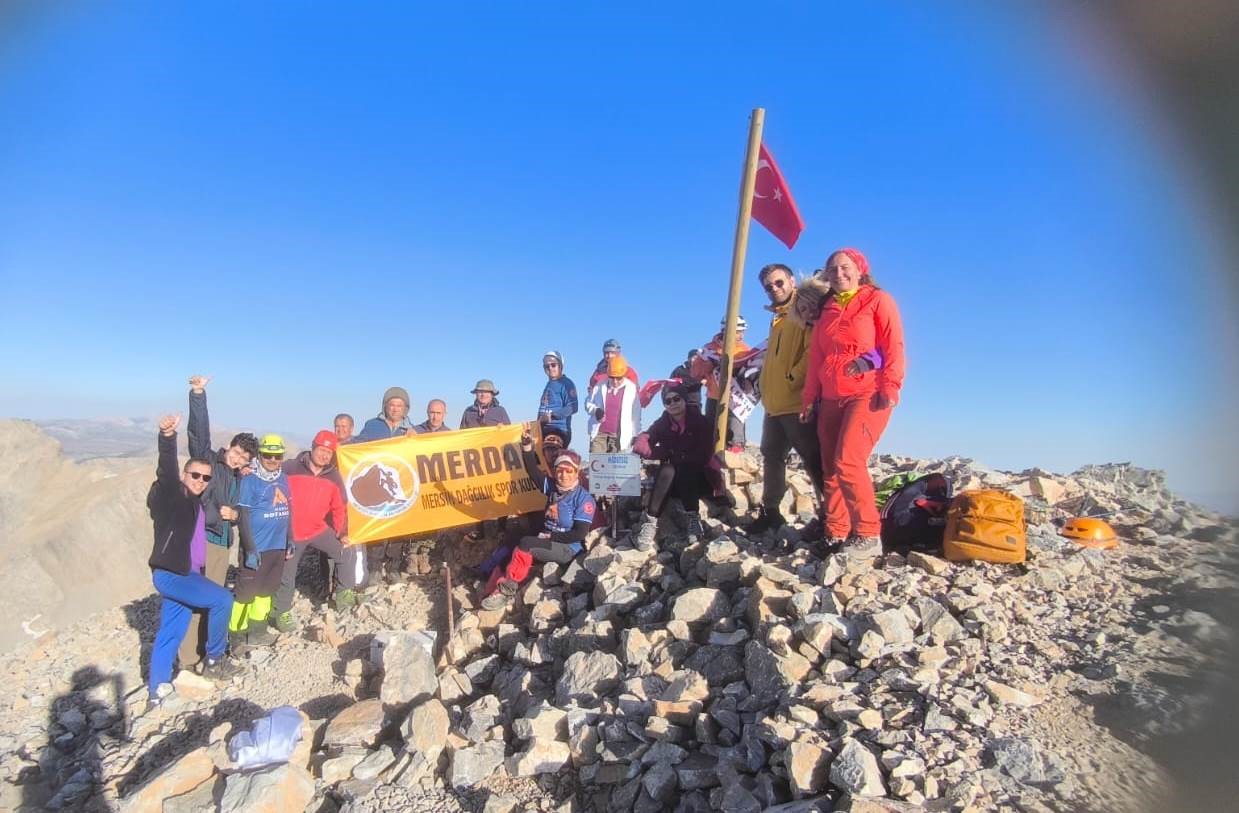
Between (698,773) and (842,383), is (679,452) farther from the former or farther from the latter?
(698,773)

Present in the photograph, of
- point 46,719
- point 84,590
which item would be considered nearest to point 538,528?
point 46,719

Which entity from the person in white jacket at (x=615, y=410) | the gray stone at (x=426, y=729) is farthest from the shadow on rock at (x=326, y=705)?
the person in white jacket at (x=615, y=410)

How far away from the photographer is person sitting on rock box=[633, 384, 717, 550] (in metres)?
7.58

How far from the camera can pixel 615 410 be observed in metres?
9.25

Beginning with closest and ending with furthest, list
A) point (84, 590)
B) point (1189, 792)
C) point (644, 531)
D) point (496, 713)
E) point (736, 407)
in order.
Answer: point (1189, 792) → point (496, 713) → point (644, 531) → point (736, 407) → point (84, 590)

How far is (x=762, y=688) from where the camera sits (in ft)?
14.6

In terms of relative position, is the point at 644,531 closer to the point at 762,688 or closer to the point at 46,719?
the point at 762,688

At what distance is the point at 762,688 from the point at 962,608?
1.52 meters

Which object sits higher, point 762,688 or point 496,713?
point 762,688

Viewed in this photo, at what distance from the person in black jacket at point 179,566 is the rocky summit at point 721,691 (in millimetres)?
311

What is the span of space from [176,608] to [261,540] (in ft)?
3.36

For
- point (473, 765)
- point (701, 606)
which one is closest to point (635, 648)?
point (701, 606)

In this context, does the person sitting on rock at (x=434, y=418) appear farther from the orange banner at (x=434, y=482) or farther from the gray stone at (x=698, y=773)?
the gray stone at (x=698, y=773)

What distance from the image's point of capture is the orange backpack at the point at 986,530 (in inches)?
205
